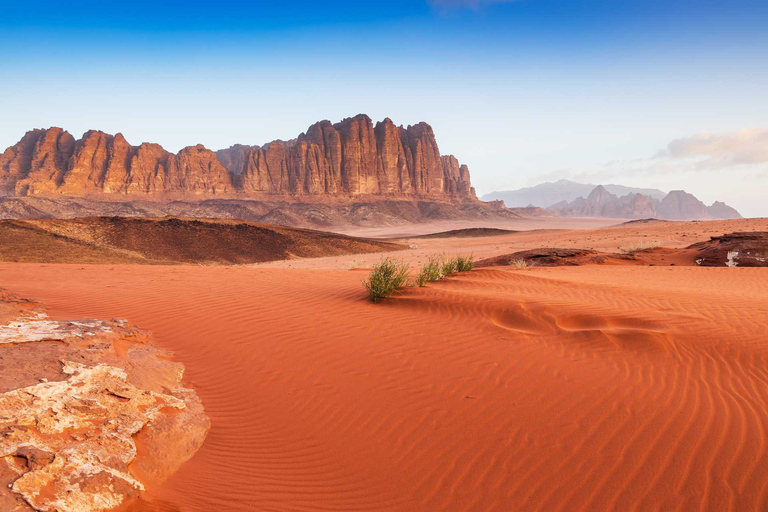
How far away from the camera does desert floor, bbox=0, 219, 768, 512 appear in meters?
3.05

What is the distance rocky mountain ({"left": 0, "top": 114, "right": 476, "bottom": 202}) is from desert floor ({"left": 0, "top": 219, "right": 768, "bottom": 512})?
109 metres

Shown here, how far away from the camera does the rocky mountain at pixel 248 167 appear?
322 feet

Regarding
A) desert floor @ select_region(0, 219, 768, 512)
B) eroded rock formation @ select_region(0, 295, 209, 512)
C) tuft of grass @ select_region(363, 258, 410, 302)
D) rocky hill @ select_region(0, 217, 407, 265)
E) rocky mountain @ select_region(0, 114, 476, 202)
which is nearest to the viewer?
eroded rock formation @ select_region(0, 295, 209, 512)

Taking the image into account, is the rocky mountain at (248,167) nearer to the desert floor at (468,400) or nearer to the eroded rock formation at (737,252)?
the eroded rock formation at (737,252)

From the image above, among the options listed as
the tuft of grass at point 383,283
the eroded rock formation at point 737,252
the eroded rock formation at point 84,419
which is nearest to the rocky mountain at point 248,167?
the eroded rock formation at point 737,252

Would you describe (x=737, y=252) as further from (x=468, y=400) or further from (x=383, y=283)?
(x=468, y=400)

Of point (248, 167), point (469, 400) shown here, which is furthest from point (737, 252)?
point (248, 167)

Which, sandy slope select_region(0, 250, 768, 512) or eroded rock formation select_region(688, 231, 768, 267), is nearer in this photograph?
sandy slope select_region(0, 250, 768, 512)

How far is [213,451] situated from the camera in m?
3.59

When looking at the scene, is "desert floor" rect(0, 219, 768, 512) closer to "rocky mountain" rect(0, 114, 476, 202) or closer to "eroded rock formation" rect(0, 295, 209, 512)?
"eroded rock formation" rect(0, 295, 209, 512)

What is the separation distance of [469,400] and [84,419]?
3378mm

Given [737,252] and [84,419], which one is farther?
[737,252]

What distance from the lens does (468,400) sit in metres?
4.33

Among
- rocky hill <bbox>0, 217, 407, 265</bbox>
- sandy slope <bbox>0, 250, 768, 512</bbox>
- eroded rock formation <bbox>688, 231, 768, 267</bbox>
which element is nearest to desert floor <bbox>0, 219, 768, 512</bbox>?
sandy slope <bbox>0, 250, 768, 512</bbox>
